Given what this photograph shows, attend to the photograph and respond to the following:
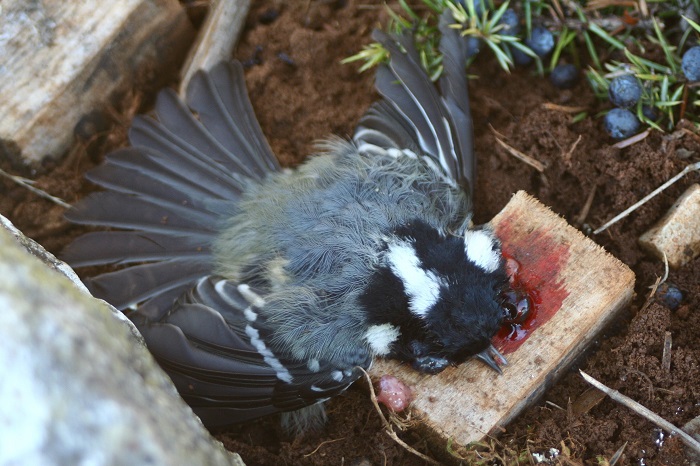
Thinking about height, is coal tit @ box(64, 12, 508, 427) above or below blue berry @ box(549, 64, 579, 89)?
above

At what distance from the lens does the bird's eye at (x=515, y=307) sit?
2.12 metres

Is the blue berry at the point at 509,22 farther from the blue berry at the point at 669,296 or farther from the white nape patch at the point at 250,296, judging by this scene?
the white nape patch at the point at 250,296

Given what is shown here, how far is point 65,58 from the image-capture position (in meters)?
2.51

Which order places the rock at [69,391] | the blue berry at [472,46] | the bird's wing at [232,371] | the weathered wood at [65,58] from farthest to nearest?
the blue berry at [472,46] → the weathered wood at [65,58] → the bird's wing at [232,371] → the rock at [69,391]

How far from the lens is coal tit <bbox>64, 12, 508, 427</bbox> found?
2.11m

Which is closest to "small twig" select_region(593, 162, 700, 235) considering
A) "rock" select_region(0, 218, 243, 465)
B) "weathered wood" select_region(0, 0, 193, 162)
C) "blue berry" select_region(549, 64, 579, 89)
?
"blue berry" select_region(549, 64, 579, 89)

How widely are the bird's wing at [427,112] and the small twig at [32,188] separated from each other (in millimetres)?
1049

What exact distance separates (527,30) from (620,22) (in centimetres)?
31

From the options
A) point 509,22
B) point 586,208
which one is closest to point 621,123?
point 586,208

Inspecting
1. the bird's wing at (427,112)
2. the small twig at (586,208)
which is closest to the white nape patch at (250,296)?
the bird's wing at (427,112)

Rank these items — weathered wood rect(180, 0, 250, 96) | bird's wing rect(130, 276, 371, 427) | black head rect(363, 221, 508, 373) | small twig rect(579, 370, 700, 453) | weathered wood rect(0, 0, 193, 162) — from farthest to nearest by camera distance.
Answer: weathered wood rect(180, 0, 250, 96) < weathered wood rect(0, 0, 193, 162) < bird's wing rect(130, 276, 371, 427) < black head rect(363, 221, 508, 373) < small twig rect(579, 370, 700, 453)

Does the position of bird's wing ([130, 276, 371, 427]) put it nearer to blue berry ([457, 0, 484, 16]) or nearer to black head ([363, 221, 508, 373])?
black head ([363, 221, 508, 373])

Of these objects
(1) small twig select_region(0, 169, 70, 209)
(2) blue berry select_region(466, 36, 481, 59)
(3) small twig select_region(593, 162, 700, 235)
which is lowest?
(3) small twig select_region(593, 162, 700, 235)

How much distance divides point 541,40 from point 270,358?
1418 mm
